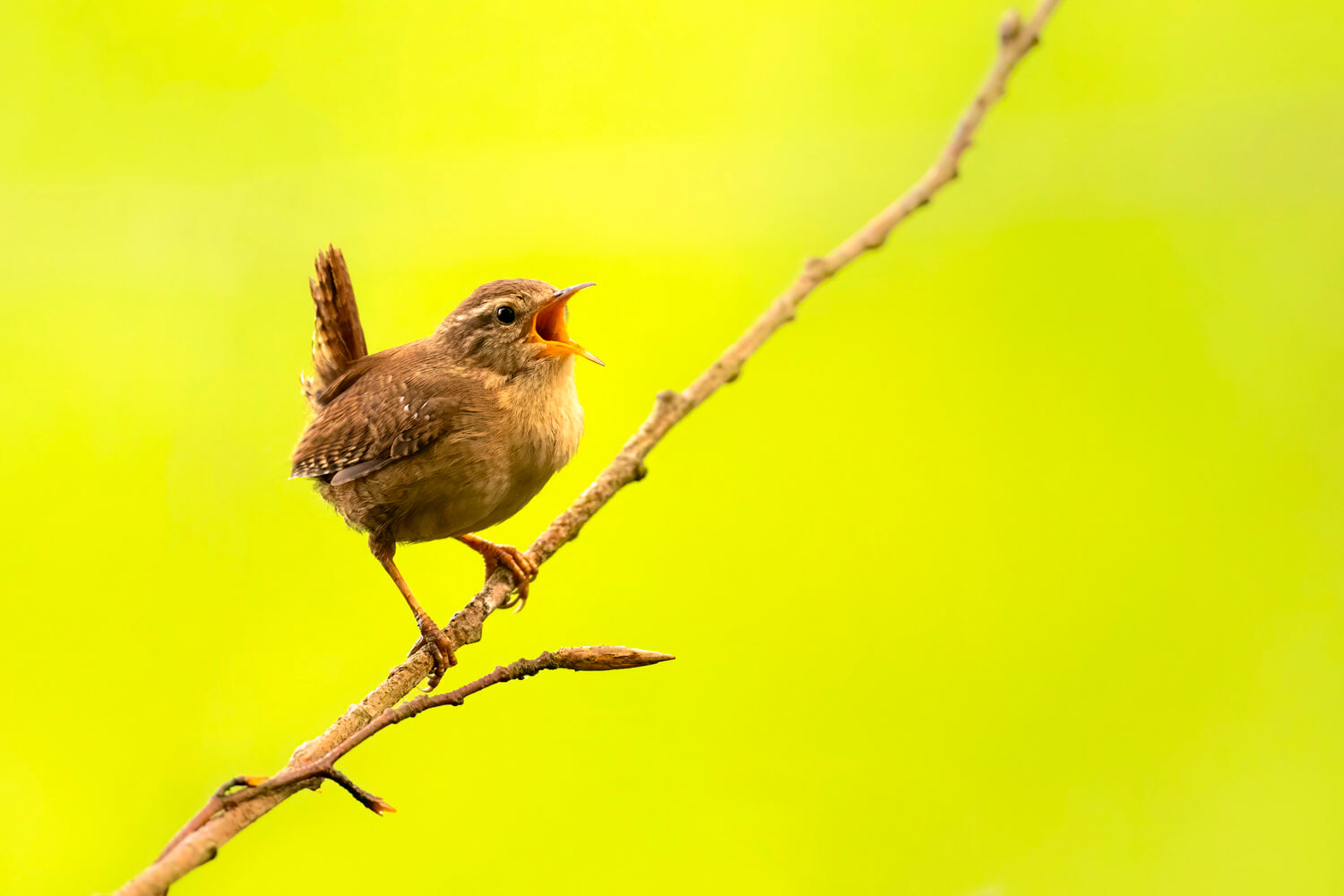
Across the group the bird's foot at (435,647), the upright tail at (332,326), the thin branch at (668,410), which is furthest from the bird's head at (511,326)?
the thin branch at (668,410)

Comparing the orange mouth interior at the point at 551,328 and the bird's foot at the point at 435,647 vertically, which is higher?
the orange mouth interior at the point at 551,328

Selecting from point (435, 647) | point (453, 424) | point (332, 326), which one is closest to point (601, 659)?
point (435, 647)

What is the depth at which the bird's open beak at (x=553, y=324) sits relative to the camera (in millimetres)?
982

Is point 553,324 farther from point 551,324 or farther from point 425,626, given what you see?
point 425,626

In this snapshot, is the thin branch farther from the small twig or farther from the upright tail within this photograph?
the upright tail

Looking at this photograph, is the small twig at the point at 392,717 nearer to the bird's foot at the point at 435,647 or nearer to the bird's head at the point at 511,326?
the bird's foot at the point at 435,647

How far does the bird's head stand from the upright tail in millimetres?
103

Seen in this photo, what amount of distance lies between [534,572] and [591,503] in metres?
0.24

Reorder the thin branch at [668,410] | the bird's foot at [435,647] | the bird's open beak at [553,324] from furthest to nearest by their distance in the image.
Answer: the bird's open beak at [553,324] < the bird's foot at [435,647] < the thin branch at [668,410]

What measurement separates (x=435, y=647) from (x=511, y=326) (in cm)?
46

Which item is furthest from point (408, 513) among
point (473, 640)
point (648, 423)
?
point (648, 423)

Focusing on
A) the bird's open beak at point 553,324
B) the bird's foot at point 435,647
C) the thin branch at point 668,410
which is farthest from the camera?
the bird's open beak at point 553,324

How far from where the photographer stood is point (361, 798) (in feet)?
1.20

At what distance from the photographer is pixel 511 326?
1.07m
